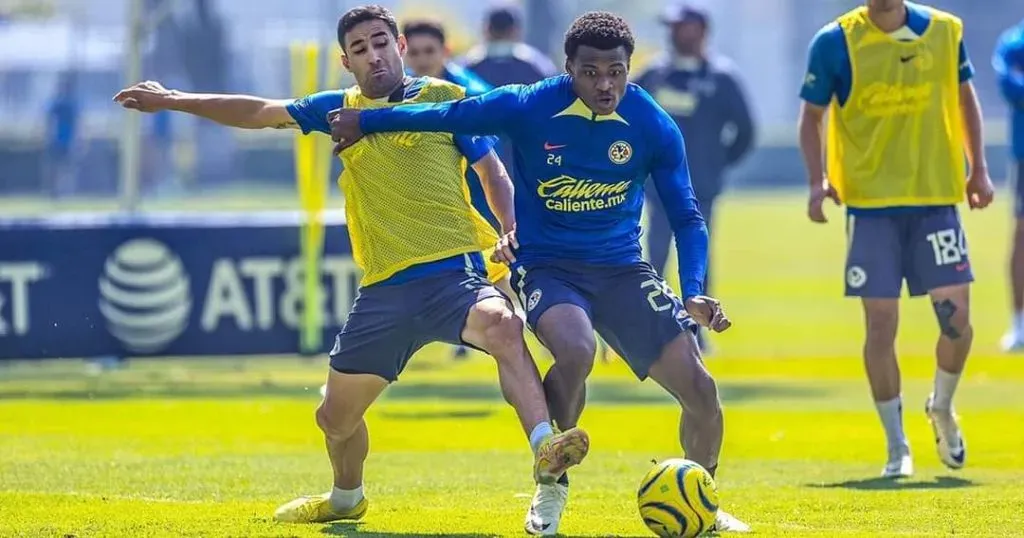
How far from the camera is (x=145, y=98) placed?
8438 mm

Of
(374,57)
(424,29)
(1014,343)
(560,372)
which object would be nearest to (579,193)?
(560,372)

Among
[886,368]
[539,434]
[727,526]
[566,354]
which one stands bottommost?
[727,526]

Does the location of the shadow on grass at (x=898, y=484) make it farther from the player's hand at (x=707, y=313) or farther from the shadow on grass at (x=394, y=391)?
the shadow on grass at (x=394, y=391)

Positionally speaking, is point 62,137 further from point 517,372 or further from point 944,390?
point 517,372

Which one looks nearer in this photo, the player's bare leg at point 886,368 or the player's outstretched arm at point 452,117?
the player's outstretched arm at point 452,117

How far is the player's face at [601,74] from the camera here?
7945 millimetres

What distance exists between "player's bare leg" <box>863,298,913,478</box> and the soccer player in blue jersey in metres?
2.55

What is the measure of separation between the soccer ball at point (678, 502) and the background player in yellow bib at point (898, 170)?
3046 millimetres

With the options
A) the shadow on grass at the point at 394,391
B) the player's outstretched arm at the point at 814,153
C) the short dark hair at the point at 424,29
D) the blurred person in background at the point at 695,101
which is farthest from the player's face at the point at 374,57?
the blurred person in background at the point at 695,101

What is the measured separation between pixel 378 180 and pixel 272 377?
7861mm

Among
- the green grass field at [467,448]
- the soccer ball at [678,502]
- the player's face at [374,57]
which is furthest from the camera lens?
the green grass field at [467,448]

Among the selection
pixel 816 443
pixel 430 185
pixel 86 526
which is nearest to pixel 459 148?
pixel 430 185

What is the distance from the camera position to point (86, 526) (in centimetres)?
823

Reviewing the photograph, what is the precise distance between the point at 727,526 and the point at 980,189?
11.2 feet
